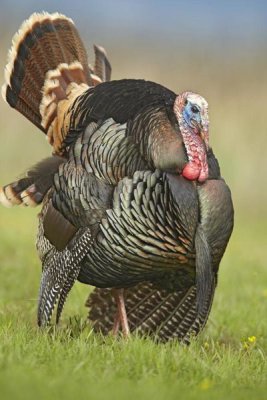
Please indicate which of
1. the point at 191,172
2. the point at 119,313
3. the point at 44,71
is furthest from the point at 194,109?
the point at 119,313

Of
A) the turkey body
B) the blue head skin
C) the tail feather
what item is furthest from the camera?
the tail feather

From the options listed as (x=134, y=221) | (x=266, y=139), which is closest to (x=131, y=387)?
(x=134, y=221)

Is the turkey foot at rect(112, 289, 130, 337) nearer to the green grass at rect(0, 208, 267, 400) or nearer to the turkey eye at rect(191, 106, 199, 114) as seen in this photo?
the green grass at rect(0, 208, 267, 400)

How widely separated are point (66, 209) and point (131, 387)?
1.76m

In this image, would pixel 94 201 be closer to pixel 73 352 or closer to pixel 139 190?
pixel 139 190

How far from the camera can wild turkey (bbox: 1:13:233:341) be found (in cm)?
572

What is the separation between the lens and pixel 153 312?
691cm

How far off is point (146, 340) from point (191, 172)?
38.0 inches

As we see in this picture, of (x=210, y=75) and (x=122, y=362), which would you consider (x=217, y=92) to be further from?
(x=122, y=362)

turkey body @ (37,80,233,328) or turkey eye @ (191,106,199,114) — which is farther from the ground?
turkey eye @ (191,106,199,114)

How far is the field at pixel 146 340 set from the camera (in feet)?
15.2

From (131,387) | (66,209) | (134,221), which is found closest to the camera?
(131,387)

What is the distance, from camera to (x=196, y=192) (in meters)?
5.73

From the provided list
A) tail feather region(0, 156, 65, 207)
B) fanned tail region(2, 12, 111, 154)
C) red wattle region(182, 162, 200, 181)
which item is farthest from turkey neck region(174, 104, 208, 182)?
fanned tail region(2, 12, 111, 154)
